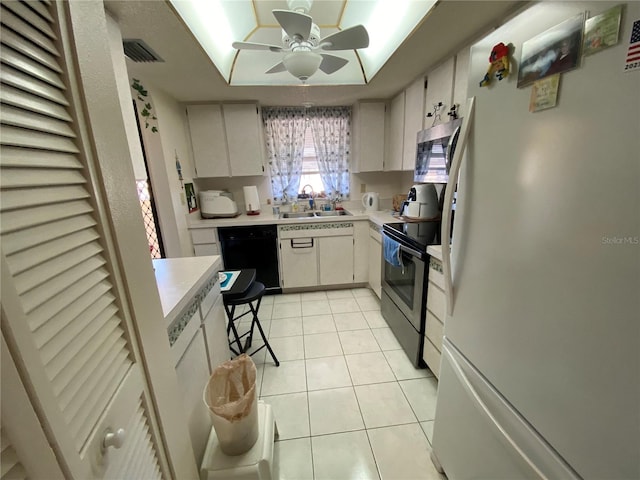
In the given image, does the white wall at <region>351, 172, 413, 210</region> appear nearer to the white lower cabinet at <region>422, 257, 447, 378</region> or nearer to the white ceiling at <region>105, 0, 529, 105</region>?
the white ceiling at <region>105, 0, 529, 105</region>

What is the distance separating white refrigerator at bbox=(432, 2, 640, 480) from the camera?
20.0 inches

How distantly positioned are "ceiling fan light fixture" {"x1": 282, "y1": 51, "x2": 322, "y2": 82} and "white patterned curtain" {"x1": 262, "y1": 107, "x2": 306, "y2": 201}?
5.44 feet

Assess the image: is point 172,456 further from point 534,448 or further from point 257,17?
point 257,17

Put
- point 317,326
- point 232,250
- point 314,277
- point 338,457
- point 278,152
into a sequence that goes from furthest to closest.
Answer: point 278,152 → point 314,277 → point 232,250 → point 317,326 → point 338,457

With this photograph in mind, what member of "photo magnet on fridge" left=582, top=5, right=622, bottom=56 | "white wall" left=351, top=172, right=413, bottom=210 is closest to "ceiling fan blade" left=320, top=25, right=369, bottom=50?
"photo magnet on fridge" left=582, top=5, right=622, bottom=56

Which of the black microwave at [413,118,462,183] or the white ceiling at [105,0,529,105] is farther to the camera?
the black microwave at [413,118,462,183]

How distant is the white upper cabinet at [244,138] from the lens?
2.83 m

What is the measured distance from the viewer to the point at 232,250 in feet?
9.43

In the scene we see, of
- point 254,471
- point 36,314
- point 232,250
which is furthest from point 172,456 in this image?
point 232,250

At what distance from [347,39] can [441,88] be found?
2.92ft

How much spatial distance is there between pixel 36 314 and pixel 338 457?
1505 mm

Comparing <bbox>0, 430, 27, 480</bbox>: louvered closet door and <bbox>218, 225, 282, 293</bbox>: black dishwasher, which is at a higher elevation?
<bbox>0, 430, 27, 480</bbox>: louvered closet door

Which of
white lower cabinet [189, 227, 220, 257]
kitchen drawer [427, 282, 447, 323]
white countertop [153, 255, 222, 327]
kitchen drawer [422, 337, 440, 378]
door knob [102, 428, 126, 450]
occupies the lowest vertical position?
kitchen drawer [422, 337, 440, 378]

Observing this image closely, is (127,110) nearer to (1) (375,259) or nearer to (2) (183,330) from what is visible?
(2) (183,330)
